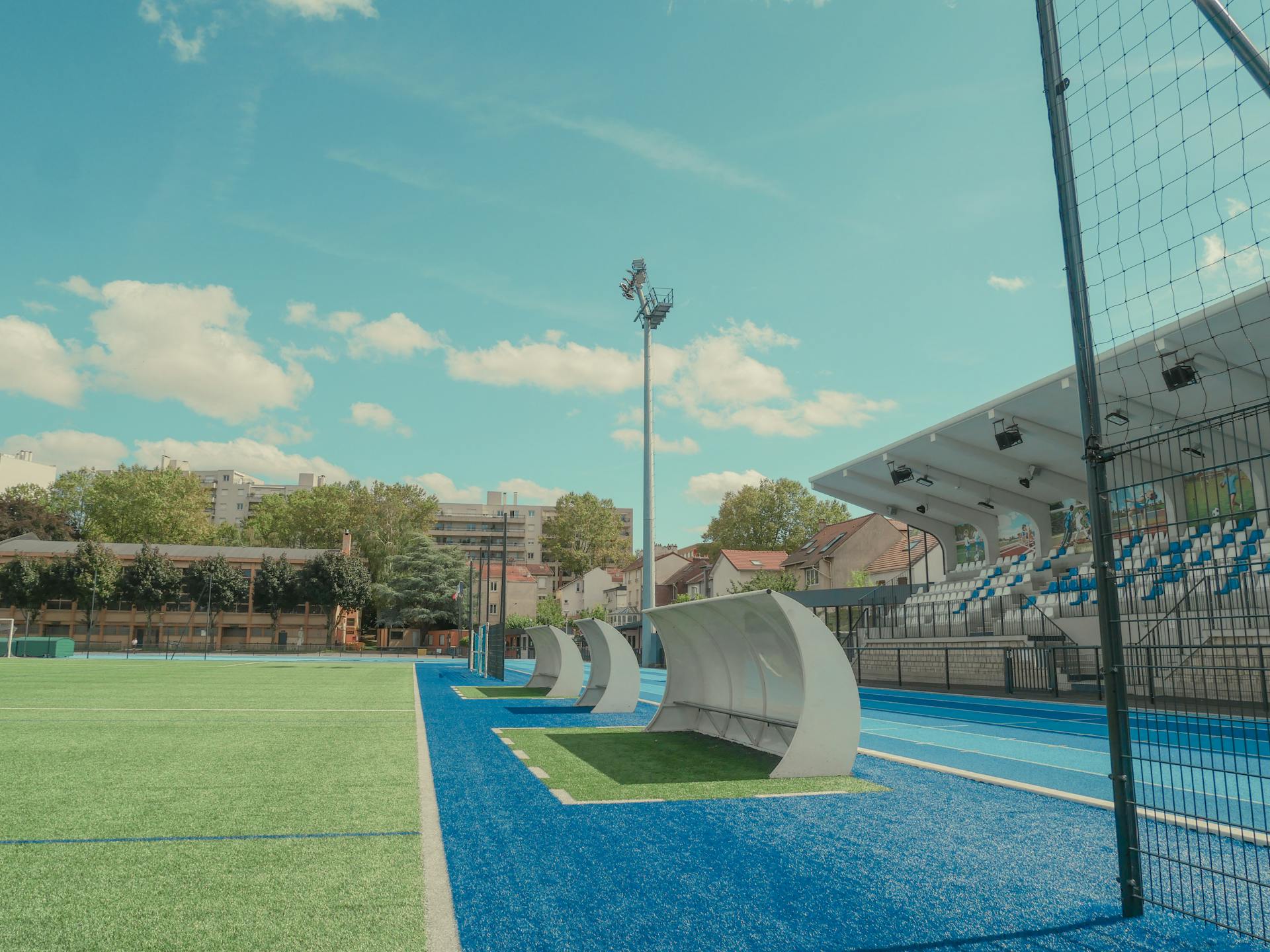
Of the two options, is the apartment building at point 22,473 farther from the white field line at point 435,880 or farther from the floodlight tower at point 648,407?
the white field line at point 435,880

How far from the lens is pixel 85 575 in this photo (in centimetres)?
6594

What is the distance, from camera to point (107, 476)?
83.6 meters

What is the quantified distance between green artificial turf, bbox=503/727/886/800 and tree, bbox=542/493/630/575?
9443 cm

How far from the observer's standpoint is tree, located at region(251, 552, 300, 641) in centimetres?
6981

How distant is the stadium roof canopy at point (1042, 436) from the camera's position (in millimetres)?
17281

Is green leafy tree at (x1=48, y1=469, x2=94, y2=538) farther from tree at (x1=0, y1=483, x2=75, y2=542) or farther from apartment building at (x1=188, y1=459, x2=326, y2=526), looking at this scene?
apartment building at (x1=188, y1=459, x2=326, y2=526)

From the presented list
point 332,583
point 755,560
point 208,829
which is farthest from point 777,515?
point 208,829

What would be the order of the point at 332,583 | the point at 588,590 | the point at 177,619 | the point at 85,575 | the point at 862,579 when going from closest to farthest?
the point at 862,579 → the point at 85,575 → the point at 332,583 → the point at 177,619 → the point at 588,590

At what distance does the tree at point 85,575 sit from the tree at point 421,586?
1959cm

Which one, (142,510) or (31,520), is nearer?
(31,520)

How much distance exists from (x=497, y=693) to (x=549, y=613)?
216ft

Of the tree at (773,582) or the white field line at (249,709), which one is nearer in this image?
the white field line at (249,709)

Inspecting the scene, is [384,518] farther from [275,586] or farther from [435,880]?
[435,880]

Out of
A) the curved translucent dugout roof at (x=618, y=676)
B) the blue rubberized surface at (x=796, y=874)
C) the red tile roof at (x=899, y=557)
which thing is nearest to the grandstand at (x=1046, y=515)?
the curved translucent dugout roof at (x=618, y=676)
